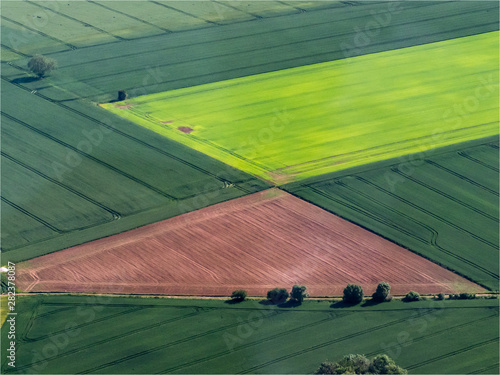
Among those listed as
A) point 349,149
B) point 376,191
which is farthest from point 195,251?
point 349,149

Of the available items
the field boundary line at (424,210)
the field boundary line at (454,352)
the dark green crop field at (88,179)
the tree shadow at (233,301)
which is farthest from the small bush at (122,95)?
the field boundary line at (454,352)

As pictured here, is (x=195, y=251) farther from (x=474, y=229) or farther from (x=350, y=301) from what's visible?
(x=474, y=229)

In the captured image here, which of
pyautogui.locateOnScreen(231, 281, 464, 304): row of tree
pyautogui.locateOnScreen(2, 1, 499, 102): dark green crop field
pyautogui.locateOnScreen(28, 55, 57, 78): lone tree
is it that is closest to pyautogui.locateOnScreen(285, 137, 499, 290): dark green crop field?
pyautogui.locateOnScreen(231, 281, 464, 304): row of tree

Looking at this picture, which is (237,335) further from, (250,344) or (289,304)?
(289,304)

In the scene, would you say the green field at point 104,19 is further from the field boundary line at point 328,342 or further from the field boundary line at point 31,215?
the field boundary line at point 328,342

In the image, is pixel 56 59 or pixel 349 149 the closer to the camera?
pixel 349 149
